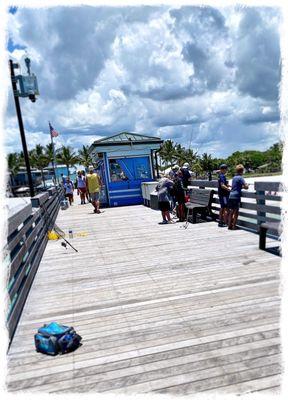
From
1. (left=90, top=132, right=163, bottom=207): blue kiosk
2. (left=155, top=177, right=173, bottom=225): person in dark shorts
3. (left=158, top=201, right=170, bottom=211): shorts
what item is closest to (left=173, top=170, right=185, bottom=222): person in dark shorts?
(left=155, top=177, right=173, bottom=225): person in dark shorts

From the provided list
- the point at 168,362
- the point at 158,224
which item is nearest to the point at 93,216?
the point at 158,224

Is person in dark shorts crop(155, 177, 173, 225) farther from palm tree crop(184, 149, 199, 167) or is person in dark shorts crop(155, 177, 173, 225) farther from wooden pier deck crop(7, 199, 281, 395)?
palm tree crop(184, 149, 199, 167)

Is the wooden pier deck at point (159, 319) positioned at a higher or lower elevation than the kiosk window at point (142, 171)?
lower

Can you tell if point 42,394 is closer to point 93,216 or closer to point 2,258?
point 2,258

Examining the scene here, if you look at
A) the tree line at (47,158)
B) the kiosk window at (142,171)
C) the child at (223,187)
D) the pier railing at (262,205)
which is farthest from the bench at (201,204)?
the tree line at (47,158)

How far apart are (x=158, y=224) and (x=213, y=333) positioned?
292 inches

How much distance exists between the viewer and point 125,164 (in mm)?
17359

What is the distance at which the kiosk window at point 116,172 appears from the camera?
17312 millimetres

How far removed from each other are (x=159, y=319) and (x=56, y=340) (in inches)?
50.3

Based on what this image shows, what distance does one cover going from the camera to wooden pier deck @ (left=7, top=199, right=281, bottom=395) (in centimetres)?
319

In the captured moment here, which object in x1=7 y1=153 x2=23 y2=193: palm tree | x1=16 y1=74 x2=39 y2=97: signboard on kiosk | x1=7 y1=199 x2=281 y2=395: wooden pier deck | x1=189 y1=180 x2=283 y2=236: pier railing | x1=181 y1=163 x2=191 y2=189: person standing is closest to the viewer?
x1=7 y1=199 x2=281 y2=395: wooden pier deck

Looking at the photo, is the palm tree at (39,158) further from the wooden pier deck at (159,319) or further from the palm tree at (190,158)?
the wooden pier deck at (159,319)

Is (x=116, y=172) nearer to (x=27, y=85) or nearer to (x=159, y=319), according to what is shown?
(x=27, y=85)

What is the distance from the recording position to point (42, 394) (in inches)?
121
